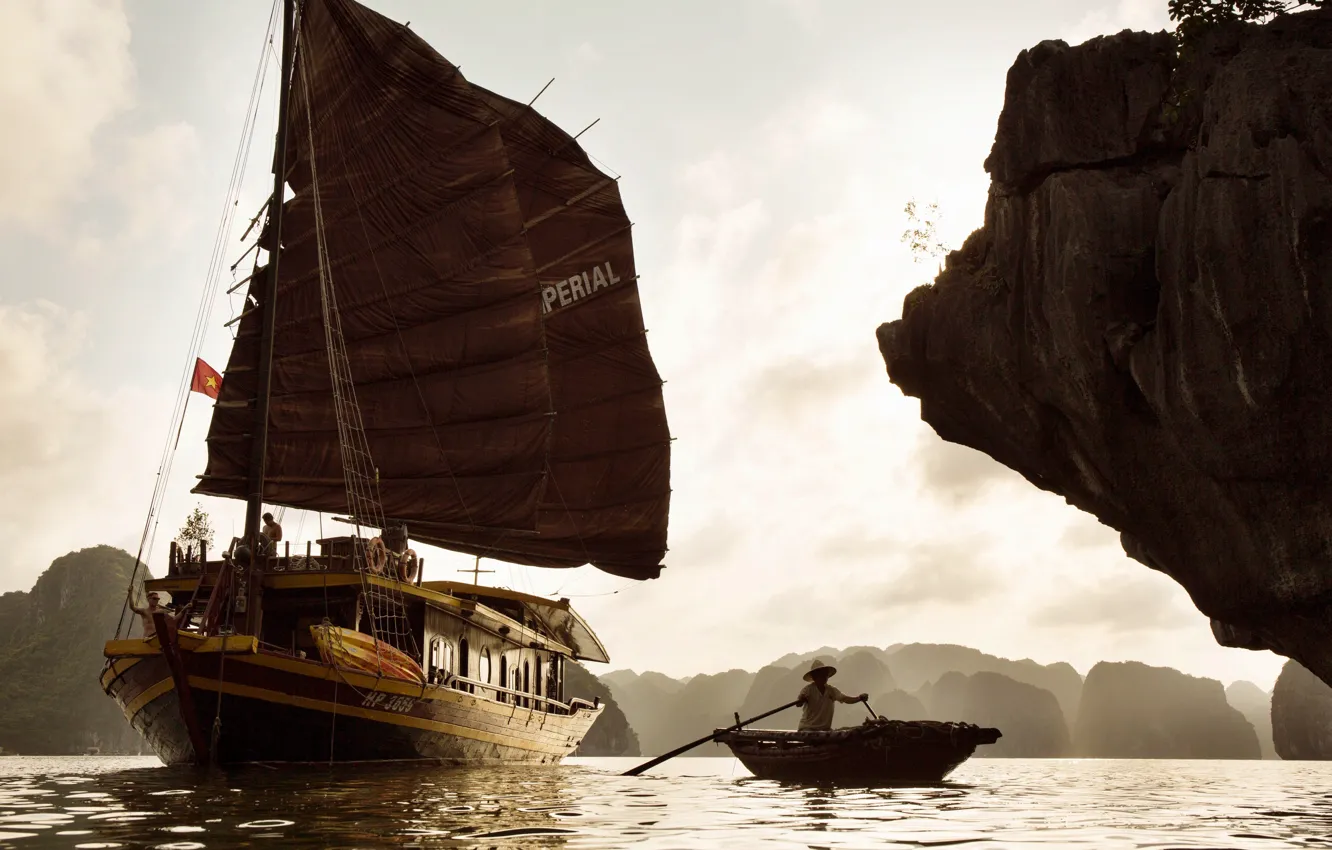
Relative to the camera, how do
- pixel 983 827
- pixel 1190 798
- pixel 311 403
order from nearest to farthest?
1. pixel 983 827
2. pixel 1190 798
3. pixel 311 403

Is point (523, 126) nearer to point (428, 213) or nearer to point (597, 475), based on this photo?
point (428, 213)

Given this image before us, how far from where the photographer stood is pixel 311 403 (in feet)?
86.4

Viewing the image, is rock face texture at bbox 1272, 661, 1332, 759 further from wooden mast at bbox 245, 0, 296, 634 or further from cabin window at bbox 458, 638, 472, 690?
wooden mast at bbox 245, 0, 296, 634

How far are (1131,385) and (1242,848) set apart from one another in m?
12.1

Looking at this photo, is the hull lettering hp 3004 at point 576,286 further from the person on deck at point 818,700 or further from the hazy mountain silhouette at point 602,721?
the hazy mountain silhouette at point 602,721

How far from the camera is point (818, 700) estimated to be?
17766 mm

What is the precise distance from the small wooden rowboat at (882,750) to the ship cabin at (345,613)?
7055mm

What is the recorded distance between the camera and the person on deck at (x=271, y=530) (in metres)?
20.4

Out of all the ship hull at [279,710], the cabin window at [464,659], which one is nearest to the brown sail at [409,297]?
the cabin window at [464,659]

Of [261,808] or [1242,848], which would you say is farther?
[261,808]

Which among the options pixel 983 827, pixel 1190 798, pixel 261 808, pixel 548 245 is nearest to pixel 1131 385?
pixel 1190 798

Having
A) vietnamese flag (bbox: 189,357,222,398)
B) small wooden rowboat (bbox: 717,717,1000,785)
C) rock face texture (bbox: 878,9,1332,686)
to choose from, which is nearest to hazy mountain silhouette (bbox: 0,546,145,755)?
vietnamese flag (bbox: 189,357,222,398)

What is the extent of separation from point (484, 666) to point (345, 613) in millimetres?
4699

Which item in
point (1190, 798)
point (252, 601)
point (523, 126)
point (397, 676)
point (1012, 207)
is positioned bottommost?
point (1190, 798)
